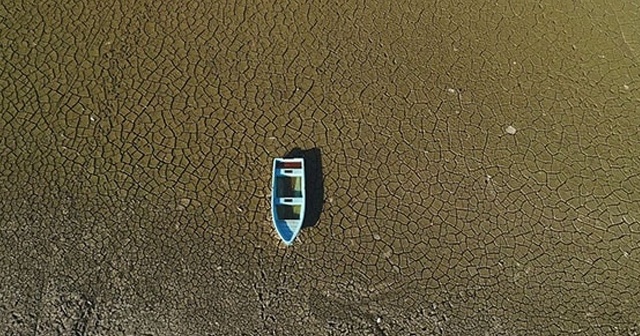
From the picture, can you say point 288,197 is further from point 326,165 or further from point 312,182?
point 326,165

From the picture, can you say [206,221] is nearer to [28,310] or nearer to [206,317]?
[206,317]

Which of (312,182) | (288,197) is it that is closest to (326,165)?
(312,182)

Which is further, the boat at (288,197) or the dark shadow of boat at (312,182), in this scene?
the dark shadow of boat at (312,182)

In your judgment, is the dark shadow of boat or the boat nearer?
the boat

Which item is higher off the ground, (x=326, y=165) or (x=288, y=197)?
(x=326, y=165)

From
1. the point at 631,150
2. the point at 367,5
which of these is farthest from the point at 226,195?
the point at 631,150
